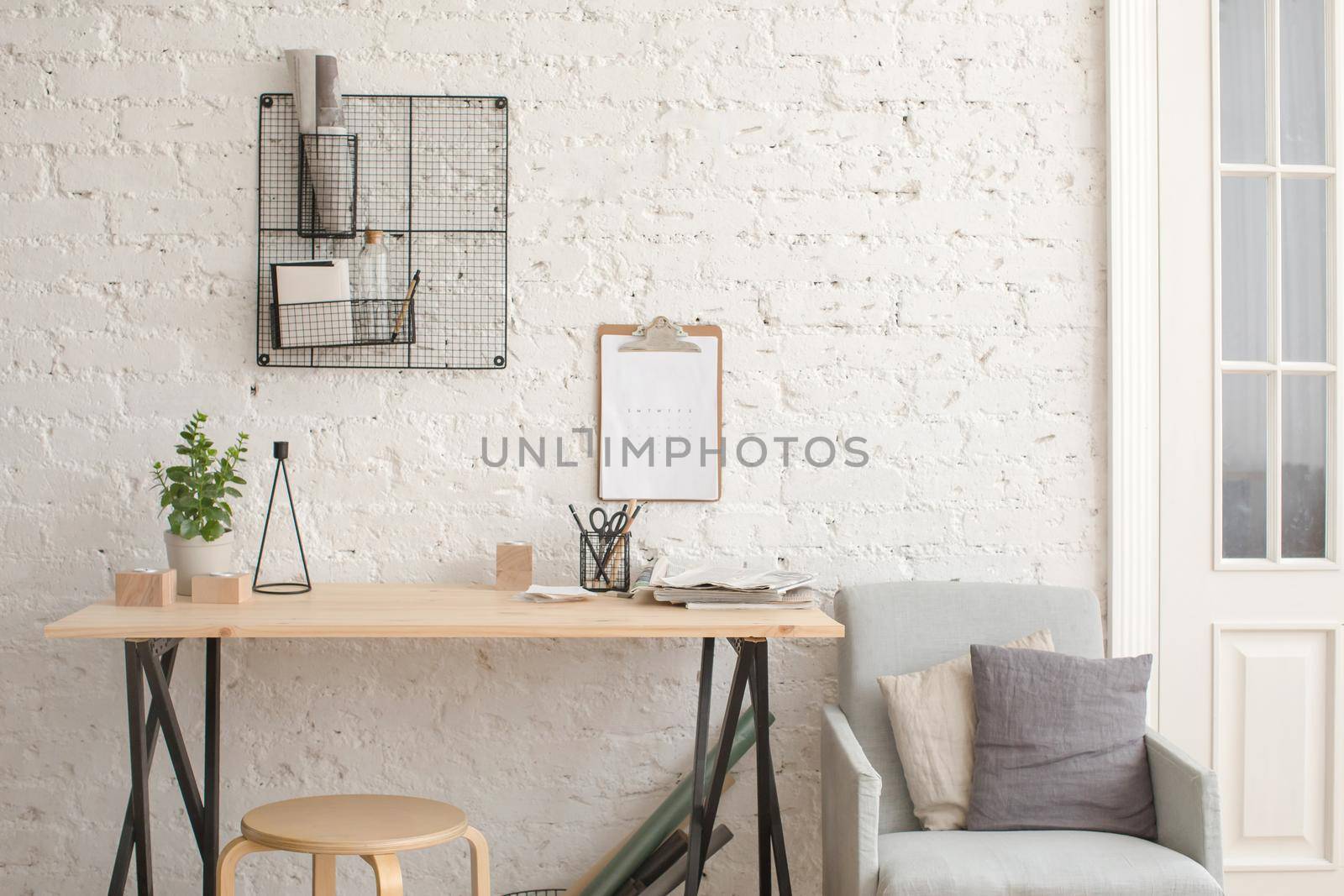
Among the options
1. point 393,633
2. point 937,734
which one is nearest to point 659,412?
point 393,633

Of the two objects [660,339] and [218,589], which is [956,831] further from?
[218,589]

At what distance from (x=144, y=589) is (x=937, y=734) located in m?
1.65

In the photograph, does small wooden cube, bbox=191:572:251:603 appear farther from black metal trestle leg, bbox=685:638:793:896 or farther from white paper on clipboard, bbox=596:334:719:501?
black metal trestle leg, bbox=685:638:793:896

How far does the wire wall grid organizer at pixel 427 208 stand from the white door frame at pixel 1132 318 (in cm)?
147

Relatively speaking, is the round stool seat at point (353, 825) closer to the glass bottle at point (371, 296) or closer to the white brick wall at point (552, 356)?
the white brick wall at point (552, 356)

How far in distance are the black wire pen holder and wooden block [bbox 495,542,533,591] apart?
43cm

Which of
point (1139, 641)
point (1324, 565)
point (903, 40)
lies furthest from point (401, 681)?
point (1324, 565)

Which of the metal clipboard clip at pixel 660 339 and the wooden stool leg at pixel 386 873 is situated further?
the metal clipboard clip at pixel 660 339

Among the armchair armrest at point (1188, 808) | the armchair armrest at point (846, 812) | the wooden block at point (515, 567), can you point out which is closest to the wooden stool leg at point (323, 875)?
the wooden block at point (515, 567)

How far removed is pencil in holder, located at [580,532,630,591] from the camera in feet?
7.76

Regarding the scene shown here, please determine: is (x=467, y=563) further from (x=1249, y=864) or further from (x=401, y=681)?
(x=1249, y=864)

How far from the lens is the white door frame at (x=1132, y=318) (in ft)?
8.23

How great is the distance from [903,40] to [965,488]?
110 centimetres

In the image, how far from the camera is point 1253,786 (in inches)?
98.4
